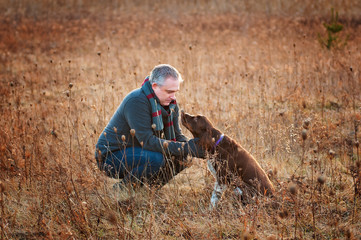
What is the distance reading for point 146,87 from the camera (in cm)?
363

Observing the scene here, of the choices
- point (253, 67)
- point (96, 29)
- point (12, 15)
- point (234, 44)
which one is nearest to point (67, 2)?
point (12, 15)

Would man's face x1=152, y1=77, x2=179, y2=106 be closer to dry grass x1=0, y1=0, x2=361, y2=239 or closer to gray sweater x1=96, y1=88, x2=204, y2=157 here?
gray sweater x1=96, y1=88, x2=204, y2=157

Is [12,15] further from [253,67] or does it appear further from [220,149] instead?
[220,149]

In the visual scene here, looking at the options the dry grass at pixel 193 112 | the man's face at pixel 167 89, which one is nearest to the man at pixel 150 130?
the man's face at pixel 167 89

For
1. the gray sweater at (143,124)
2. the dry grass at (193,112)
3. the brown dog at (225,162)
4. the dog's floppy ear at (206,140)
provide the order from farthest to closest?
the gray sweater at (143,124) < the dog's floppy ear at (206,140) < the brown dog at (225,162) < the dry grass at (193,112)

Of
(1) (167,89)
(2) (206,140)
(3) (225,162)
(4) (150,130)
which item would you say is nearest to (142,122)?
(4) (150,130)

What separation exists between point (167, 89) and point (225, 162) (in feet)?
3.16

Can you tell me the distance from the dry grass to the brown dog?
18 cm

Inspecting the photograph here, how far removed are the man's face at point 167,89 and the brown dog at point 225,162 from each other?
0.35 meters

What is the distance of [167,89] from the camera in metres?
3.52

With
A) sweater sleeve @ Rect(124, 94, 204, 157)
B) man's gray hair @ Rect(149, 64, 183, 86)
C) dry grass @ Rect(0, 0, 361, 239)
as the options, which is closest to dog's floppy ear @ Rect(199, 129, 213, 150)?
sweater sleeve @ Rect(124, 94, 204, 157)

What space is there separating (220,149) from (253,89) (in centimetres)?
387

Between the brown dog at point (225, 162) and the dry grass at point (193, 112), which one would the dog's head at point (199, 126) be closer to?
the brown dog at point (225, 162)

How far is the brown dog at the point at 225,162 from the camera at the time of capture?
319 centimetres
